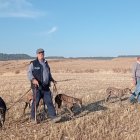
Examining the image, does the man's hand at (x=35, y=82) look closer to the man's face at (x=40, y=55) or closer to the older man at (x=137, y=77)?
the man's face at (x=40, y=55)

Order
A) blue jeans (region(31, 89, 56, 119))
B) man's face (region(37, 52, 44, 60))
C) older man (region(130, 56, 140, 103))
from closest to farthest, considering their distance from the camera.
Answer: man's face (region(37, 52, 44, 60)), blue jeans (region(31, 89, 56, 119)), older man (region(130, 56, 140, 103))

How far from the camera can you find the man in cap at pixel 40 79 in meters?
10.5

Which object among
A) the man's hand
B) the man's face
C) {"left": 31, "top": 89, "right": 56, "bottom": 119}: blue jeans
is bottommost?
{"left": 31, "top": 89, "right": 56, "bottom": 119}: blue jeans

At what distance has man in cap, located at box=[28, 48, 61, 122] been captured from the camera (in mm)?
10530

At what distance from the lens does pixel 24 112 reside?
37.9ft

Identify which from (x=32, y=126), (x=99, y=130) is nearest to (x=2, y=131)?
(x=32, y=126)

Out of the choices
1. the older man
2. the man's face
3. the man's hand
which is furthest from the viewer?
the older man

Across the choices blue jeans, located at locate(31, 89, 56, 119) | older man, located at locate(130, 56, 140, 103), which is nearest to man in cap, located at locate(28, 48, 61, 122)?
blue jeans, located at locate(31, 89, 56, 119)

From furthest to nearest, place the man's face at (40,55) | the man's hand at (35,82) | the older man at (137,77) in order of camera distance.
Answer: the older man at (137,77)
the man's face at (40,55)
the man's hand at (35,82)

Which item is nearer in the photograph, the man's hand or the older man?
the man's hand

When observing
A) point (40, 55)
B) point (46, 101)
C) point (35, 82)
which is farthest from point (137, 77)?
point (35, 82)

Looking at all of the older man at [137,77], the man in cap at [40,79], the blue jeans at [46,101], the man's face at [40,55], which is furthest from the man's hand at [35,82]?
the older man at [137,77]

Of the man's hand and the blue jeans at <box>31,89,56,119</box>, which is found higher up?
the man's hand

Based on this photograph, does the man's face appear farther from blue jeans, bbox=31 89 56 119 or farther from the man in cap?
blue jeans, bbox=31 89 56 119
